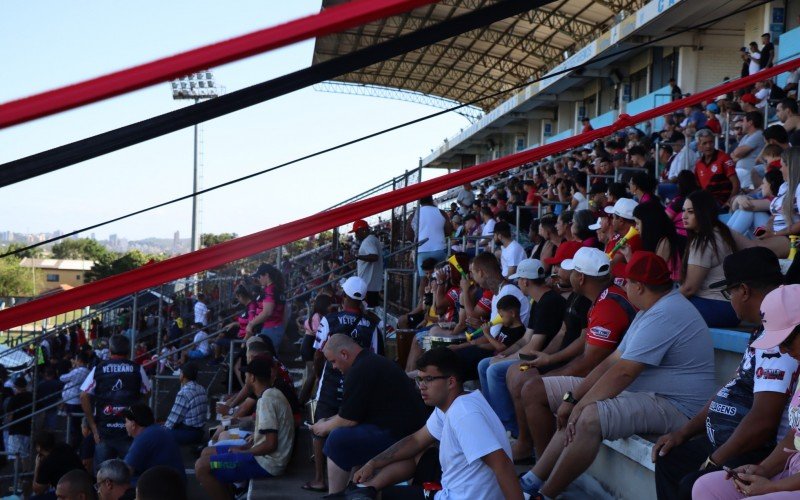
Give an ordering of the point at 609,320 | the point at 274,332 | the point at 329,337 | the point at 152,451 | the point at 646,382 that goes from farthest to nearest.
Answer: the point at 274,332
the point at 152,451
the point at 329,337
the point at 609,320
the point at 646,382

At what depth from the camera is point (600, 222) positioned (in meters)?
8.02

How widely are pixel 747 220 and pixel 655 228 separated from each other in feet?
5.52

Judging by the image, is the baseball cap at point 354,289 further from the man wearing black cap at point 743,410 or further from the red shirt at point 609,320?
the man wearing black cap at point 743,410

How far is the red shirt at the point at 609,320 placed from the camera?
5328 millimetres

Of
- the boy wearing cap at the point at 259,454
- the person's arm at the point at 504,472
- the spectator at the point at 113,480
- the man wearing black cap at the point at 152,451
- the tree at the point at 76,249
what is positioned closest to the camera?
the person's arm at the point at 504,472

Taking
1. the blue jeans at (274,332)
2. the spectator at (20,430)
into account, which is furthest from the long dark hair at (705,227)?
the spectator at (20,430)

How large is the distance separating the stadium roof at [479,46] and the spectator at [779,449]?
808 inches

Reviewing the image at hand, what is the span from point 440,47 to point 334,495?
116 ft

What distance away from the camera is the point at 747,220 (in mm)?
7348

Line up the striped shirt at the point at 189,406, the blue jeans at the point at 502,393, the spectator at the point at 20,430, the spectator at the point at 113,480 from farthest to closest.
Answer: the spectator at the point at 20,430
the striped shirt at the point at 189,406
the blue jeans at the point at 502,393
the spectator at the point at 113,480

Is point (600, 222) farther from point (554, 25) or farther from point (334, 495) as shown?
point (554, 25)

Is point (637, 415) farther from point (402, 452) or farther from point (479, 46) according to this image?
point (479, 46)

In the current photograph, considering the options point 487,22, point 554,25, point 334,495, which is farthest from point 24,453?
point 554,25

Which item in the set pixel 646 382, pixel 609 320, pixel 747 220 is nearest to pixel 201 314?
pixel 747 220
